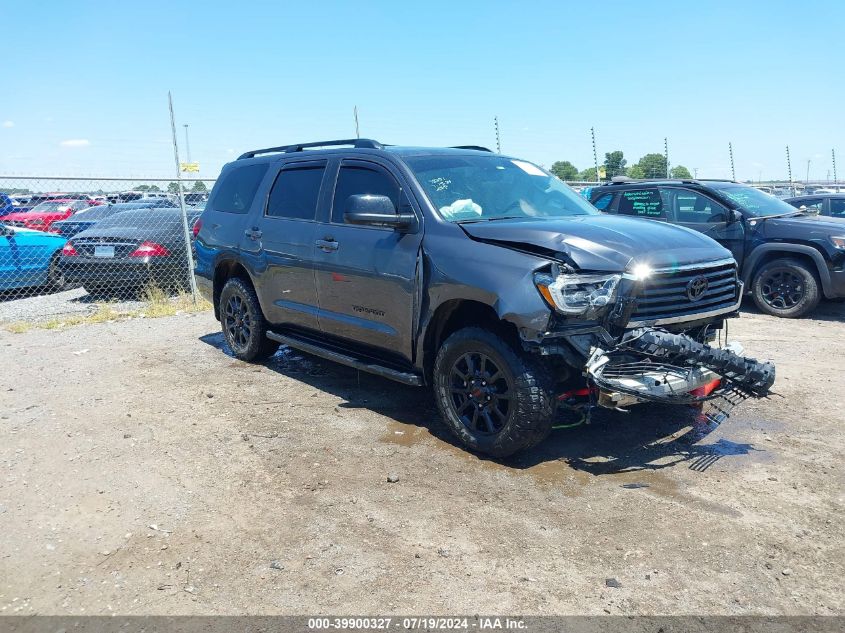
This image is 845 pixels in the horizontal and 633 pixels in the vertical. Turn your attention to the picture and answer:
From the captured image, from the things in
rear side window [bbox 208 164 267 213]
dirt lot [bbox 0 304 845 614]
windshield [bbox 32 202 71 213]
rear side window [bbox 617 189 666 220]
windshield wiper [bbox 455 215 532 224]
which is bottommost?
dirt lot [bbox 0 304 845 614]

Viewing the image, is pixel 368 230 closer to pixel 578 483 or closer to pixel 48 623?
pixel 578 483

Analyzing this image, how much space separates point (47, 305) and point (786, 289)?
10.6 m

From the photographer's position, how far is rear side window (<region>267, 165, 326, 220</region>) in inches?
226

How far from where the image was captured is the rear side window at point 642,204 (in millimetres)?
9641

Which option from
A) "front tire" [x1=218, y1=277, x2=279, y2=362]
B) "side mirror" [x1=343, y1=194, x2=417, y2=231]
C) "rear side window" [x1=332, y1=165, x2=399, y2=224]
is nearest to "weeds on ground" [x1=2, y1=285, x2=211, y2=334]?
"front tire" [x1=218, y1=277, x2=279, y2=362]

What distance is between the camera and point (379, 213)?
4.72 m

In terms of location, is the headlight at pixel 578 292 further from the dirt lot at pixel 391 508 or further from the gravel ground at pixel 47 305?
the gravel ground at pixel 47 305

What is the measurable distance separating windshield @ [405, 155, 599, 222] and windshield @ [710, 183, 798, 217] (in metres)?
4.65

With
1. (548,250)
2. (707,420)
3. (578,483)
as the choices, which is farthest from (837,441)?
(548,250)

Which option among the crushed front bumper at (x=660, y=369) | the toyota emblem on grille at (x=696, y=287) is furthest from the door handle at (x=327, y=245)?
the toyota emblem on grille at (x=696, y=287)

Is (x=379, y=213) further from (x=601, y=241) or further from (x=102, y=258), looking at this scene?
(x=102, y=258)

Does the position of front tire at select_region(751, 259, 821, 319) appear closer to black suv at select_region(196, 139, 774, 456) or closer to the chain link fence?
black suv at select_region(196, 139, 774, 456)

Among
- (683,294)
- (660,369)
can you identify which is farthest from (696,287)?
(660,369)

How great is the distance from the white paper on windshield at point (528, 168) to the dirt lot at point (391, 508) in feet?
6.70
